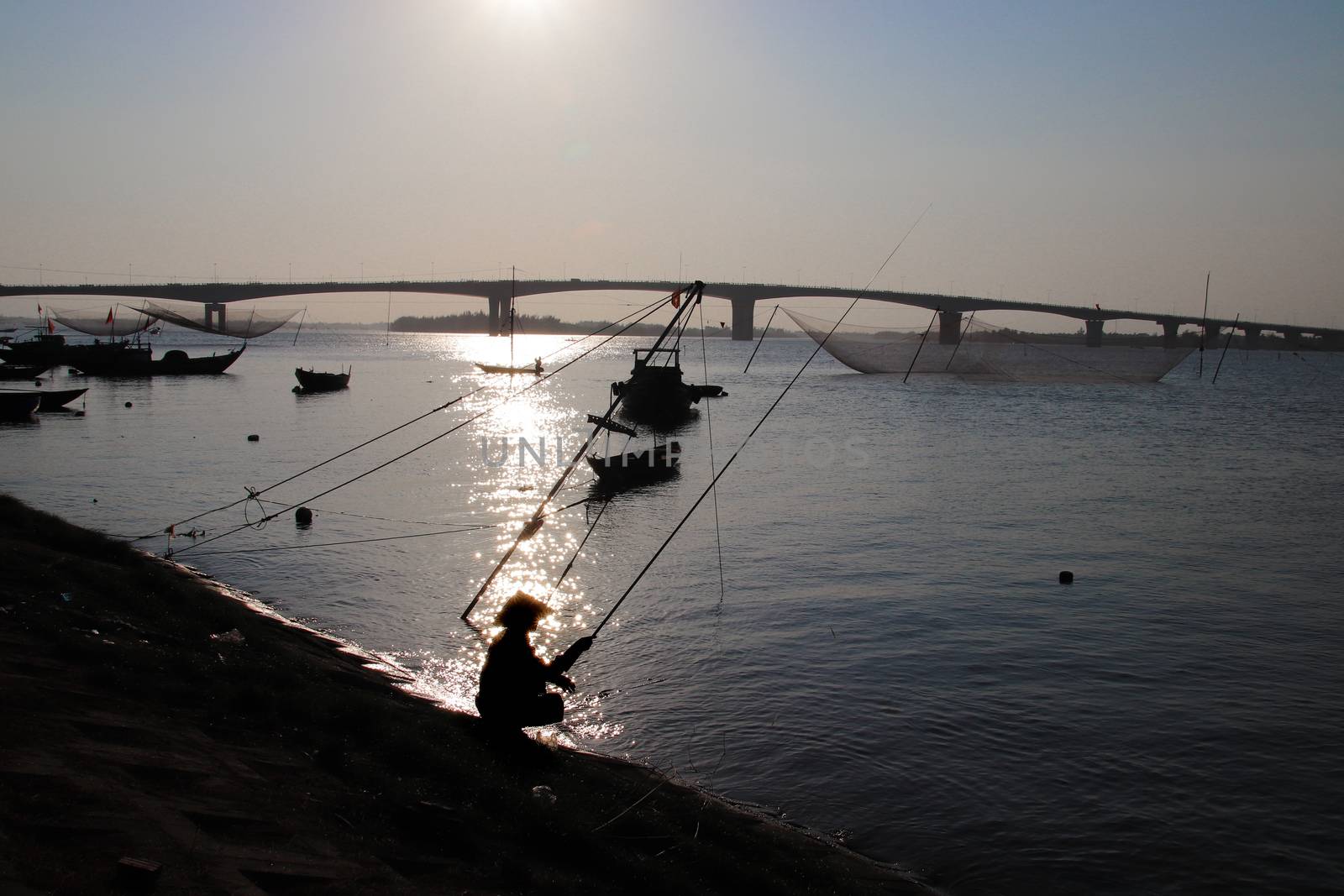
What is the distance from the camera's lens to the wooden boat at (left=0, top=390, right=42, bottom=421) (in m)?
42.2

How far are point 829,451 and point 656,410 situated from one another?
48.0 ft

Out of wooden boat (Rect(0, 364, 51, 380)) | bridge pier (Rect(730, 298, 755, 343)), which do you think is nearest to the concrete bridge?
bridge pier (Rect(730, 298, 755, 343))

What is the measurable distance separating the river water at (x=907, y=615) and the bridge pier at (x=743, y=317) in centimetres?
10909

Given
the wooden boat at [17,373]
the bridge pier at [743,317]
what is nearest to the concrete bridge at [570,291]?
the bridge pier at [743,317]

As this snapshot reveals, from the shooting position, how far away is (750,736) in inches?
409

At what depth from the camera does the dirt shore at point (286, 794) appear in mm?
4766

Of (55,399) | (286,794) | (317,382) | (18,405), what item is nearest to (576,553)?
(286,794)

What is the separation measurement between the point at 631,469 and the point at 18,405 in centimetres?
3173

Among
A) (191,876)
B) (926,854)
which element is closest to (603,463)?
(926,854)

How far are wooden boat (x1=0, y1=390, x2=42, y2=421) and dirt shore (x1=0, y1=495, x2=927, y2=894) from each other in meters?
40.2

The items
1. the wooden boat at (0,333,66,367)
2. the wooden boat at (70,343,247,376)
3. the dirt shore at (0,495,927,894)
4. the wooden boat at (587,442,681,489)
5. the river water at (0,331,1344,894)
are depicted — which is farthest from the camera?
the wooden boat at (70,343,247,376)

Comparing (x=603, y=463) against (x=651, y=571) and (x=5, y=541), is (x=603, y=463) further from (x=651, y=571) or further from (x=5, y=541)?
(x=5, y=541)

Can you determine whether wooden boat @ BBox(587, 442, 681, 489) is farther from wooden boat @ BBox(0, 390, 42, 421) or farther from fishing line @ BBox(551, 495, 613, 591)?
wooden boat @ BBox(0, 390, 42, 421)

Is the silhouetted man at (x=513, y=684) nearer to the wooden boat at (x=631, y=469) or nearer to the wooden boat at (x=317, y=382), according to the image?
the wooden boat at (x=631, y=469)
